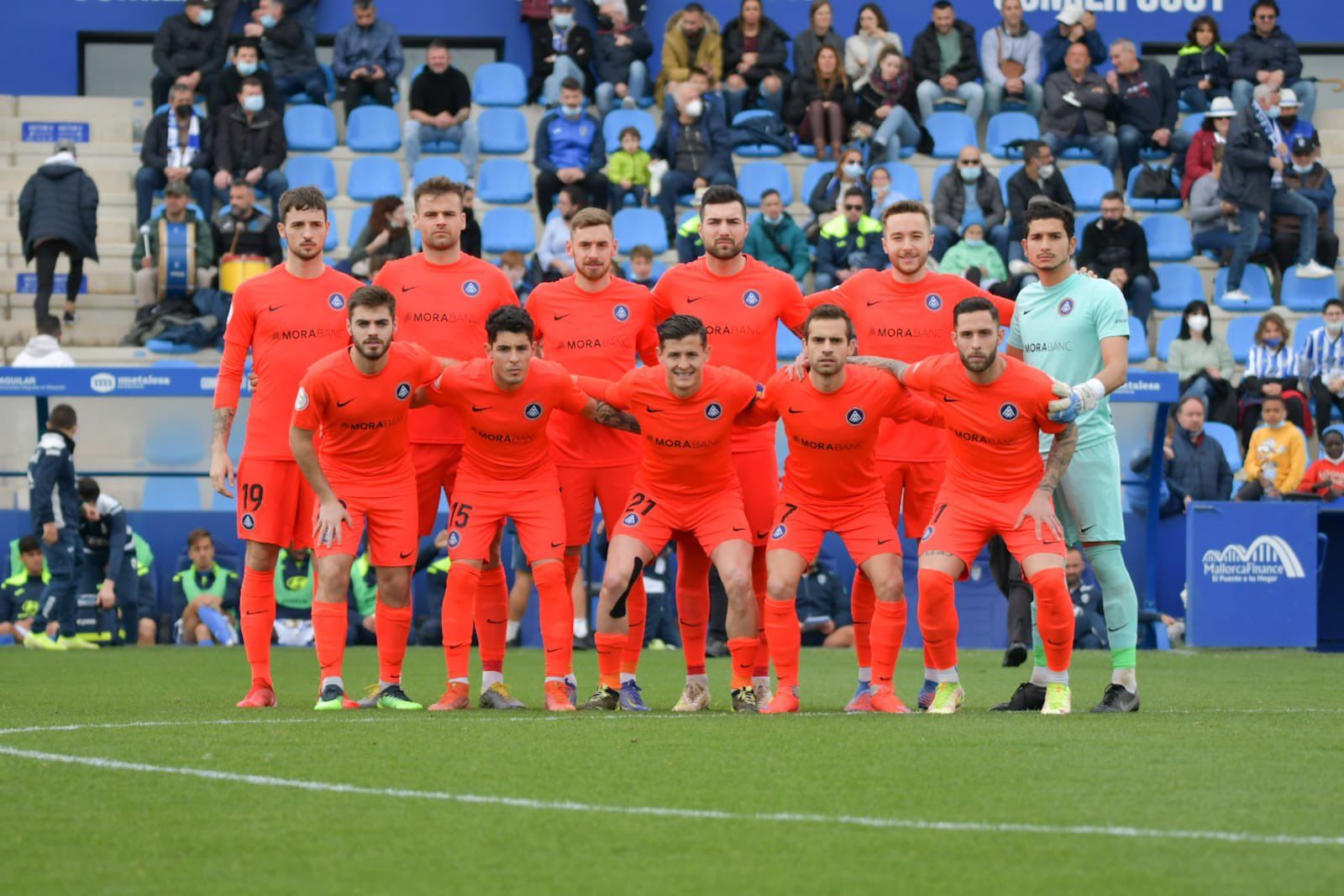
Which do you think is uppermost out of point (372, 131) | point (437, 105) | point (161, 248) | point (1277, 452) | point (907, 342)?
point (437, 105)

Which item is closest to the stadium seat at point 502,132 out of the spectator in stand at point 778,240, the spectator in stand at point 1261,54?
the spectator in stand at point 778,240

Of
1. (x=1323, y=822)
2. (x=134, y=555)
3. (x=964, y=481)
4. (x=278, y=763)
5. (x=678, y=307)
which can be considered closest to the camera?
(x=1323, y=822)

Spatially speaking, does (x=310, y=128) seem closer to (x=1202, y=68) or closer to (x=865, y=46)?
(x=865, y=46)

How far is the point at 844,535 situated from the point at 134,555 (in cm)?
869

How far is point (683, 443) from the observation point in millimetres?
8562

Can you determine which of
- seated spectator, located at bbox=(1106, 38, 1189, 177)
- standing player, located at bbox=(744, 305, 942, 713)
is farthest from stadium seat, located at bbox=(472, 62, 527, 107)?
standing player, located at bbox=(744, 305, 942, 713)

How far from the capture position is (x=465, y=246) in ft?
46.4

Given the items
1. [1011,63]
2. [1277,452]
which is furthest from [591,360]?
[1011,63]

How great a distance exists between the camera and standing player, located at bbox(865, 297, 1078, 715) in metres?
8.09

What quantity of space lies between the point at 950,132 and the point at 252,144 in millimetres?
7841

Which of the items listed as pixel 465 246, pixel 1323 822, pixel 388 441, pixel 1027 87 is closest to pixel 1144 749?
pixel 1323 822

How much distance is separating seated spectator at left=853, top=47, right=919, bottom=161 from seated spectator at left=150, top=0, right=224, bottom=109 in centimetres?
686

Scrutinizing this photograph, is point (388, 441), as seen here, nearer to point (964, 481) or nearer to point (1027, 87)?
point (964, 481)

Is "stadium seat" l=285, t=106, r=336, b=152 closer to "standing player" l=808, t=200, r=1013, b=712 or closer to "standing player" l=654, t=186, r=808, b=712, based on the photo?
"standing player" l=654, t=186, r=808, b=712
